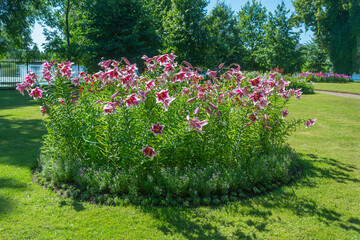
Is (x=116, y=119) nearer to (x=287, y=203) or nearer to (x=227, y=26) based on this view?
(x=287, y=203)

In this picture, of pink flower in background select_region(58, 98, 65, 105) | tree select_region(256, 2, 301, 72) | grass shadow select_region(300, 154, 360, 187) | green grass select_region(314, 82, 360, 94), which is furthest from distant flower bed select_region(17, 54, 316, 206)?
tree select_region(256, 2, 301, 72)

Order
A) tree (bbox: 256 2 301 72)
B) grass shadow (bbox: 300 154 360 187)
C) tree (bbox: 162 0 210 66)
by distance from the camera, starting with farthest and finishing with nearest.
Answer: tree (bbox: 256 2 301 72) < tree (bbox: 162 0 210 66) < grass shadow (bbox: 300 154 360 187)

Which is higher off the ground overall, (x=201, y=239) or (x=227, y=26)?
(x=227, y=26)

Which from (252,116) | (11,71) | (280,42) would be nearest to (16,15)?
(11,71)

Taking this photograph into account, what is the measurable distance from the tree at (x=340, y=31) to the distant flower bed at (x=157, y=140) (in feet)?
115

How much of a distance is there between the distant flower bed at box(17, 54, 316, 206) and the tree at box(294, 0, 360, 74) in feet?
115

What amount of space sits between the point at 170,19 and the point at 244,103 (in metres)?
17.7

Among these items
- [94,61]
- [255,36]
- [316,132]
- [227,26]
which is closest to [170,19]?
[94,61]

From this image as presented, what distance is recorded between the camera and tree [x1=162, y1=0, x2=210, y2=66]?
18.9 meters

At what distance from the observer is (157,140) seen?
145 inches

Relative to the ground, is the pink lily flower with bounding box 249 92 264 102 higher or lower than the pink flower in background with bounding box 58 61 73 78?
lower

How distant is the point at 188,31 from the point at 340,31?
24.8 meters

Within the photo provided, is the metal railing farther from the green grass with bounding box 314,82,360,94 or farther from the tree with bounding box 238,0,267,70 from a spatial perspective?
the tree with bounding box 238,0,267,70

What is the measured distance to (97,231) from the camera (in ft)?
9.90
